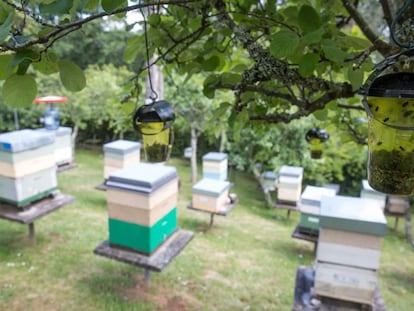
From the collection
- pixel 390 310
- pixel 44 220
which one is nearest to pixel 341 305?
pixel 390 310

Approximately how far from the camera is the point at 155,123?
4.34 ft

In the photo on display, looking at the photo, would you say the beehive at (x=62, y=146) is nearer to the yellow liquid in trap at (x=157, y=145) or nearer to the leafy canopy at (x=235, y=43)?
the yellow liquid in trap at (x=157, y=145)

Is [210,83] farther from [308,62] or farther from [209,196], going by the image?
[209,196]

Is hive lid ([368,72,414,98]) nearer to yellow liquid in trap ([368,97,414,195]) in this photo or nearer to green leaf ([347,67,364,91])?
yellow liquid in trap ([368,97,414,195])

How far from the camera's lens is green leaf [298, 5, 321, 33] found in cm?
71

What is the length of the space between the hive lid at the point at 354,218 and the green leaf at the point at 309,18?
→ 1.58m

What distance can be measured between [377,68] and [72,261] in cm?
387

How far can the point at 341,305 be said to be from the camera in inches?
82.6

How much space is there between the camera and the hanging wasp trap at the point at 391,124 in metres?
0.58

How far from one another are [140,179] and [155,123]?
1.55 meters

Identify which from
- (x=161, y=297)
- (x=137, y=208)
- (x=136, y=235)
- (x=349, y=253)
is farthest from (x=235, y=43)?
(x=161, y=297)

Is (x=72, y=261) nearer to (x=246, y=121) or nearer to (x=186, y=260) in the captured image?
(x=186, y=260)

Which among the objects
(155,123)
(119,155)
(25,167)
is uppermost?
(155,123)

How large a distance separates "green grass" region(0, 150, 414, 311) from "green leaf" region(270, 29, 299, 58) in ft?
9.52
